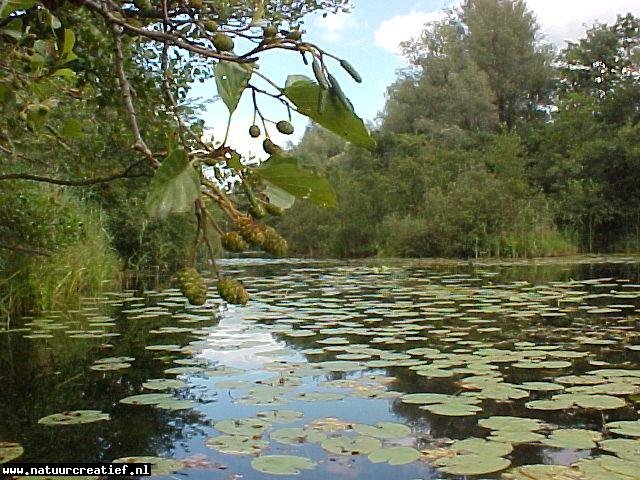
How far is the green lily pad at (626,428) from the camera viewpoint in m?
1.62

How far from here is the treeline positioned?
12.5 m

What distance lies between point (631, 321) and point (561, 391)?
70.5 inches

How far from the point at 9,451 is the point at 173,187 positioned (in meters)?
1.26

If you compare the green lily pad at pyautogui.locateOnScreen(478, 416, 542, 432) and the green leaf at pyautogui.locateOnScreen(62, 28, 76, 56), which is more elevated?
the green leaf at pyautogui.locateOnScreen(62, 28, 76, 56)

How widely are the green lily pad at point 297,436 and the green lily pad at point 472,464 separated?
316 millimetres

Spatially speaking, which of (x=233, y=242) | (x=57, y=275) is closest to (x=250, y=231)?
(x=233, y=242)

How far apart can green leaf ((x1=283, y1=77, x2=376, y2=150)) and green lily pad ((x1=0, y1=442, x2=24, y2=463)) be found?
1.22 meters

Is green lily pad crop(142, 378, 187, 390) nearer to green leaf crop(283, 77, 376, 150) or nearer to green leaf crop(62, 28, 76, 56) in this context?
green leaf crop(62, 28, 76, 56)

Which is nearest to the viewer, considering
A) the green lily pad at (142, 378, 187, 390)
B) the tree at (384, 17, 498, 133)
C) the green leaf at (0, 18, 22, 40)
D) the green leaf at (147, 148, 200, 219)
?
the green leaf at (147, 148, 200, 219)

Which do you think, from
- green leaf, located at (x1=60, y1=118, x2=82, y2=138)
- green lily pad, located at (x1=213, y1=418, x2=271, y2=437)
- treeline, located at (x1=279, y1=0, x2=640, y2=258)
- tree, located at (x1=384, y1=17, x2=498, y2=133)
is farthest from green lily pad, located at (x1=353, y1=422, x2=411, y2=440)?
tree, located at (x1=384, y1=17, x2=498, y2=133)

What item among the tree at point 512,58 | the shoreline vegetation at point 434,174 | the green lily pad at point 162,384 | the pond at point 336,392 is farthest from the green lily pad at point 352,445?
the tree at point 512,58

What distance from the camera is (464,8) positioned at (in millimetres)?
22750

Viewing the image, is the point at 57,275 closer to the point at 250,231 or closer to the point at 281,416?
the point at 281,416

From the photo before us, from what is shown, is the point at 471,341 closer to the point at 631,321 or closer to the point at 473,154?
the point at 631,321
